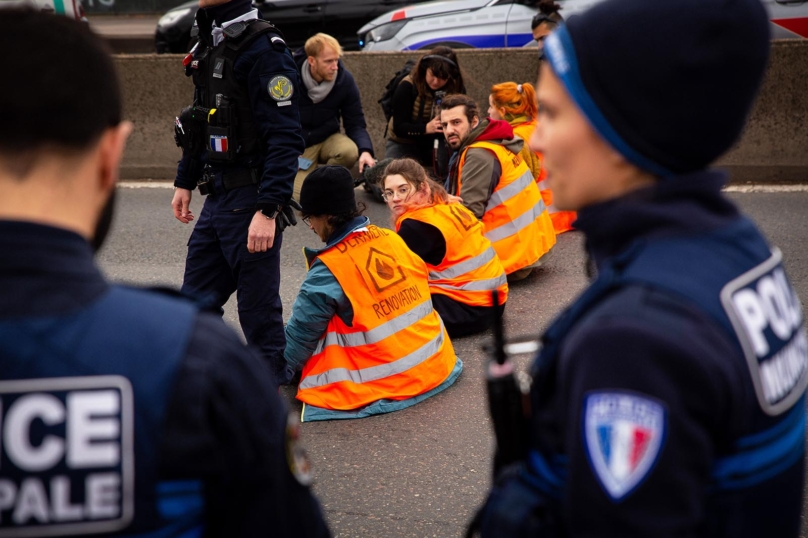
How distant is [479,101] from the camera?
8695 mm

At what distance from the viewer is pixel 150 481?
1237 millimetres

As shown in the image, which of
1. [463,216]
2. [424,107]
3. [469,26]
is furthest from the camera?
[469,26]

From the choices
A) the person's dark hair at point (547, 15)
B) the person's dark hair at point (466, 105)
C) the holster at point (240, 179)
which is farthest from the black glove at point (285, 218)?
the person's dark hair at point (547, 15)

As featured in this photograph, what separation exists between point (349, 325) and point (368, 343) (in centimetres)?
13

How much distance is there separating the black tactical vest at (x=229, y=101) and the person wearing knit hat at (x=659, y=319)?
274cm

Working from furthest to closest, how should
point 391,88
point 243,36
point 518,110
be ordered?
point 391,88 → point 518,110 → point 243,36

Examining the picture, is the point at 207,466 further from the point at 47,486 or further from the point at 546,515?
the point at 546,515

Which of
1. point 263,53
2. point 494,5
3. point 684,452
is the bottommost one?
point 494,5

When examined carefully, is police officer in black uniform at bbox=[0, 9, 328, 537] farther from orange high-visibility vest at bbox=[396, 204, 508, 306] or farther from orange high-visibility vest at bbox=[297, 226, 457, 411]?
orange high-visibility vest at bbox=[396, 204, 508, 306]

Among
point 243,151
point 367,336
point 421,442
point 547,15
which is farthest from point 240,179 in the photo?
Answer: point 547,15

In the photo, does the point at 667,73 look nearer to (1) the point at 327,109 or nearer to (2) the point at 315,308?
(2) the point at 315,308

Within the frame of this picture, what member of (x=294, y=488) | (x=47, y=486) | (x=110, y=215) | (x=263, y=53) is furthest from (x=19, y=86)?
(x=263, y=53)

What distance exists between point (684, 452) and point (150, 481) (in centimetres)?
72

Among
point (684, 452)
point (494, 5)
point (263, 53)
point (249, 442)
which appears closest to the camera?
point (684, 452)
